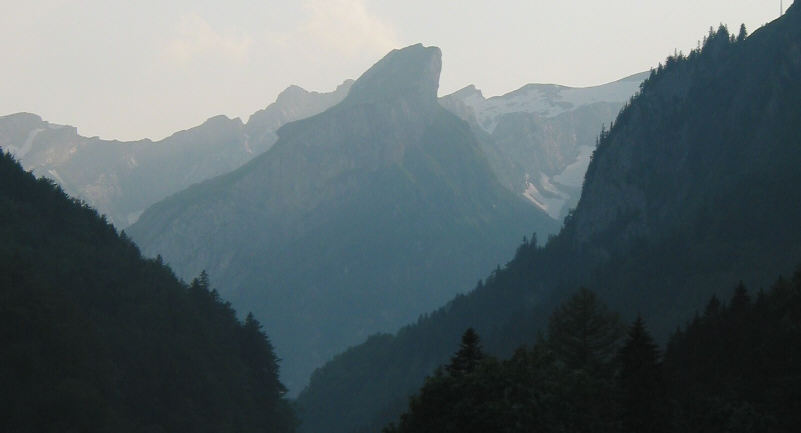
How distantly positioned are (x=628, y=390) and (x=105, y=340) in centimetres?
7375

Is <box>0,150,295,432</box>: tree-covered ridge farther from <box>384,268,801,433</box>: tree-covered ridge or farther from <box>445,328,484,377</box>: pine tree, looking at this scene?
<box>445,328,484,377</box>: pine tree

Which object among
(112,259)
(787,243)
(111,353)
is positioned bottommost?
(787,243)

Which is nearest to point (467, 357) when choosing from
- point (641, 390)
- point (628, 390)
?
point (628, 390)

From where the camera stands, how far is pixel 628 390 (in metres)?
55.7

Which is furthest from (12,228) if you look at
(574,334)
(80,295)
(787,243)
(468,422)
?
(787,243)

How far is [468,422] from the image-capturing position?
180 feet

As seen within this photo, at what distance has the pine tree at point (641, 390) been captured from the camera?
2144 inches

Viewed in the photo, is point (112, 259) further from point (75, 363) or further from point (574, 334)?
point (574, 334)

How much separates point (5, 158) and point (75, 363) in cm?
6590

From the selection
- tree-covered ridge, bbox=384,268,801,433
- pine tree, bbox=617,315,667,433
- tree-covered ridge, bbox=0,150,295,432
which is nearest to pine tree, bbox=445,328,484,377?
tree-covered ridge, bbox=384,268,801,433

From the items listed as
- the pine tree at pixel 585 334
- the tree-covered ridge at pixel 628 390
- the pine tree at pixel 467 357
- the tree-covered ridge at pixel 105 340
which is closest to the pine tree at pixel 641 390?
the tree-covered ridge at pixel 628 390

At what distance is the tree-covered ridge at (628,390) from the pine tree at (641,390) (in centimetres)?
5

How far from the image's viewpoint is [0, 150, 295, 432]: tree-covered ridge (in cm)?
9619

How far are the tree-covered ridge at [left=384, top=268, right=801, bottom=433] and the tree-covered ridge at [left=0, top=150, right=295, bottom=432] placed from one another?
44243 mm
